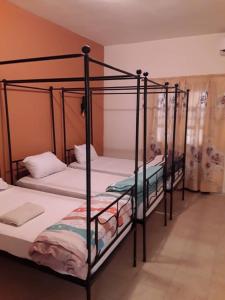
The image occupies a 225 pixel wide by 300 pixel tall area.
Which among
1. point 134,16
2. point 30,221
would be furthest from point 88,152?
point 134,16

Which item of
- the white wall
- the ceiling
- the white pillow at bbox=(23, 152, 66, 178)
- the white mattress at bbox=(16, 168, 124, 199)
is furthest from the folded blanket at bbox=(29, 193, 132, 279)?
the white wall

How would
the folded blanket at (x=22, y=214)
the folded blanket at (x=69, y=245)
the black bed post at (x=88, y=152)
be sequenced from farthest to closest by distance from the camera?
the folded blanket at (x=22, y=214)
the folded blanket at (x=69, y=245)
the black bed post at (x=88, y=152)

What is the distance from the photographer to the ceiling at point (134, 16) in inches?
108

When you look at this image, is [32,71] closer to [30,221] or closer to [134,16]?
[134,16]

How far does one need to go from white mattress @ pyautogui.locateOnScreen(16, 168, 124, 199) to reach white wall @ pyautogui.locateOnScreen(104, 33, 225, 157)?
1.63 m

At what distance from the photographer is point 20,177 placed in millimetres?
3090

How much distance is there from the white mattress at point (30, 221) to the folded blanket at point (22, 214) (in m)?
0.03

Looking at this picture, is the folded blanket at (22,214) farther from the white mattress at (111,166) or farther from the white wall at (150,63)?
the white wall at (150,63)

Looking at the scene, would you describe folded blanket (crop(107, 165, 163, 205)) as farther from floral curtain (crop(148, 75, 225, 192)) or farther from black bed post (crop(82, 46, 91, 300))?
floral curtain (crop(148, 75, 225, 192))

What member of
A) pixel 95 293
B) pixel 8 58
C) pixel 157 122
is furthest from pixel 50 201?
pixel 157 122

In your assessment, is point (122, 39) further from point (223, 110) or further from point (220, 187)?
point (220, 187)

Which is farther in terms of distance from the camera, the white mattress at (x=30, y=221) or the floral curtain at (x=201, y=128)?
the floral curtain at (x=201, y=128)

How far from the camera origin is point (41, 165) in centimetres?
298

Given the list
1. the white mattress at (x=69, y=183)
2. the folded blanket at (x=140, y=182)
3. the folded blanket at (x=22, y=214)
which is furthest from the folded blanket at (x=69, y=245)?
the white mattress at (x=69, y=183)
